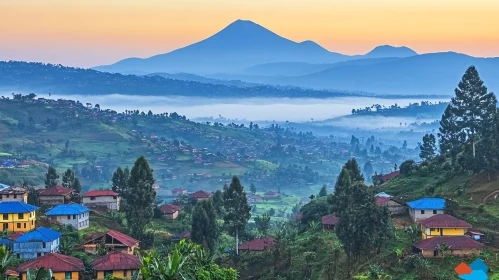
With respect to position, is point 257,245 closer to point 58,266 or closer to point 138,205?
point 138,205

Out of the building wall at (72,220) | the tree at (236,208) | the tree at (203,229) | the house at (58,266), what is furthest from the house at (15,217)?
the tree at (236,208)

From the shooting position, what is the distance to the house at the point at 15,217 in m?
55.7

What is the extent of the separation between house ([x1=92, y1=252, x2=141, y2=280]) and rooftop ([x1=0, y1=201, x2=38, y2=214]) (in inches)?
460

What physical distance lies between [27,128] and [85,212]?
13616cm

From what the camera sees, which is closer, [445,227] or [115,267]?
[115,267]

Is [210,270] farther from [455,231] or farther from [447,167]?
[447,167]

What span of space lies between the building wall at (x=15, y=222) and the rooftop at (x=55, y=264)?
9.82m

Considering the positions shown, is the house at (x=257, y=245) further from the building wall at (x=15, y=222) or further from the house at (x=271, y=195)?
the house at (x=271, y=195)

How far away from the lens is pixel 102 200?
67.8 metres

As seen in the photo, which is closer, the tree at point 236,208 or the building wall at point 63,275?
the building wall at point 63,275

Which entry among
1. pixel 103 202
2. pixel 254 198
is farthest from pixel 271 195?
pixel 103 202

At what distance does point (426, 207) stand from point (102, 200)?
2925 cm

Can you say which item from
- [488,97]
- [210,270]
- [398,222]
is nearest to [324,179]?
[488,97]

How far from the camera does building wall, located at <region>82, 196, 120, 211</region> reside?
67625mm
